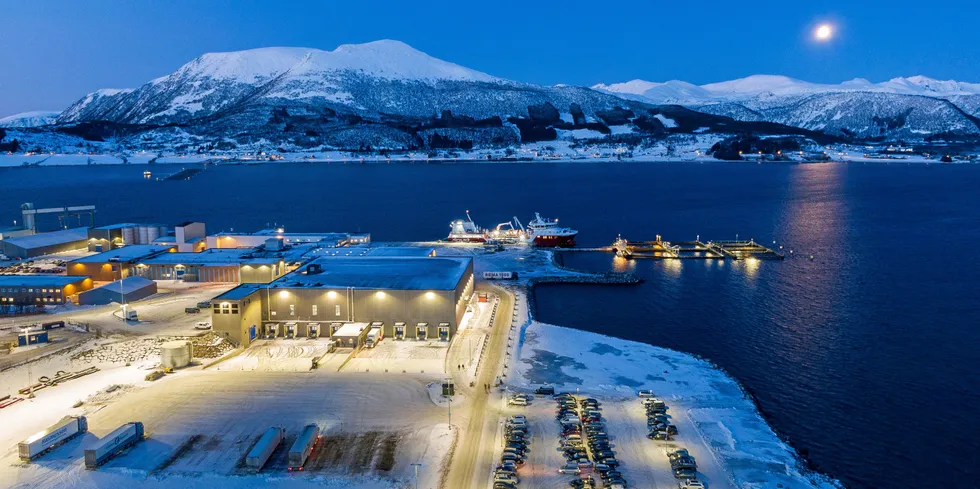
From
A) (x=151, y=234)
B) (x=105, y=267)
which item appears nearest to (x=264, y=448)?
(x=105, y=267)

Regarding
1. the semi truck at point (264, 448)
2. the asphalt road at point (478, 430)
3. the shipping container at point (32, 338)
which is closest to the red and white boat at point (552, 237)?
the asphalt road at point (478, 430)

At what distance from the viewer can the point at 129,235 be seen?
109ft

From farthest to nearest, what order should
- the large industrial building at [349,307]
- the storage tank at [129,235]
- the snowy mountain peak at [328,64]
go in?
the snowy mountain peak at [328,64]
the storage tank at [129,235]
the large industrial building at [349,307]

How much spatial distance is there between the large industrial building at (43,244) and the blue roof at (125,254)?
245 inches

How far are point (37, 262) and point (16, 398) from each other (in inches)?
754

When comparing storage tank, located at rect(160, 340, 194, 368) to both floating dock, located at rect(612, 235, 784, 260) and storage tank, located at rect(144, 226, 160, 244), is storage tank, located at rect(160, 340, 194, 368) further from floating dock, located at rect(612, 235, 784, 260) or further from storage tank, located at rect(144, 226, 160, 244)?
floating dock, located at rect(612, 235, 784, 260)

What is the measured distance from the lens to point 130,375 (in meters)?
15.4

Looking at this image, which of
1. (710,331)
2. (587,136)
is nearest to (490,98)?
(587,136)

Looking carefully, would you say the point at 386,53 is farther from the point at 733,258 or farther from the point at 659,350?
the point at 659,350

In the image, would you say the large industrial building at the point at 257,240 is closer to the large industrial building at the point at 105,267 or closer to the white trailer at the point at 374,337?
the large industrial building at the point at 105,267

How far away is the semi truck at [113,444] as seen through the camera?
11.1 metres

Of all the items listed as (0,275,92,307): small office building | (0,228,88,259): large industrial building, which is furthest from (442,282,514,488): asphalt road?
(0,228,88,259): large industrial building

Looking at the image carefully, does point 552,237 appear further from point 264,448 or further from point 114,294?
point 264,448

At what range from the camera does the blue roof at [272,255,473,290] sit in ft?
63.9
